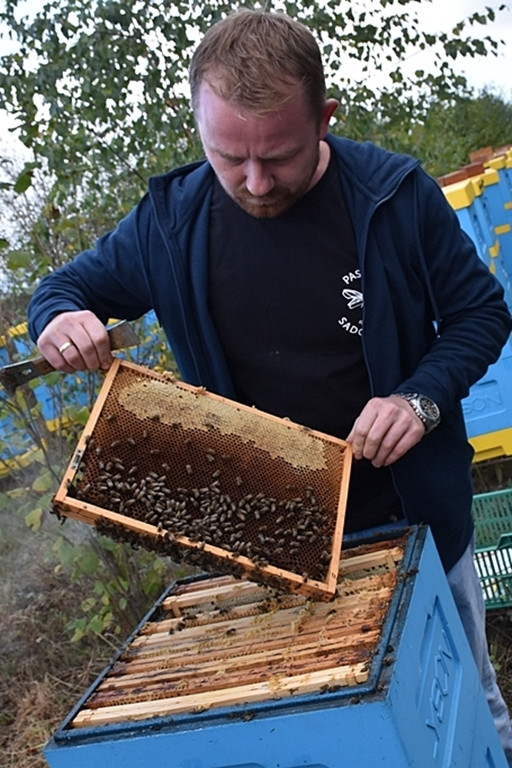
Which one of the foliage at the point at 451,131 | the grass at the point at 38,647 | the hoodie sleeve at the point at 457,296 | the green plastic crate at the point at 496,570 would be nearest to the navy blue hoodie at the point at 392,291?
the hoodie sleeve at the point at 457,296

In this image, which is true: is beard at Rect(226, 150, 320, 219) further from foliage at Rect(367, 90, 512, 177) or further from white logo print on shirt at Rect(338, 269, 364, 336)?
foliage at Rect(367, 90, 512, 177)

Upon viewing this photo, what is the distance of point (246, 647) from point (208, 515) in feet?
1.08

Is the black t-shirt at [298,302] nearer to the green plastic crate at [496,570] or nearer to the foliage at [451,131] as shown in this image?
the green plastic crate at [496,570]

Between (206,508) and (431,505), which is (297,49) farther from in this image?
(431,505)

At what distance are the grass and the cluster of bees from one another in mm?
1983

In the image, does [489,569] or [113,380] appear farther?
[489,569]

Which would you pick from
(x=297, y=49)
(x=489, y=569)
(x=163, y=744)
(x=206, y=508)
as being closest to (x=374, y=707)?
(x=163, y=744)

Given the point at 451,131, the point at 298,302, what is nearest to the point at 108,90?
the point at 298,302

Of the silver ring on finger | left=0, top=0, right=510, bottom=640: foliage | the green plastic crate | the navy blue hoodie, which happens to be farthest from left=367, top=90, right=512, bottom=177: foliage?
the silver ring on finger

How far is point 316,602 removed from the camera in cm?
212

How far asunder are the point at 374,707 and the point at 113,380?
3.57 ft

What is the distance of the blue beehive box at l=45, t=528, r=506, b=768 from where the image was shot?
162cm

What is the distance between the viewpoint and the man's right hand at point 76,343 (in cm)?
218

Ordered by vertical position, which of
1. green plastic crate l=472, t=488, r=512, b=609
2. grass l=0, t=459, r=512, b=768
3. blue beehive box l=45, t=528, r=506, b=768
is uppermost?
blue beehive box l=45, t=528, r=506, b=768
